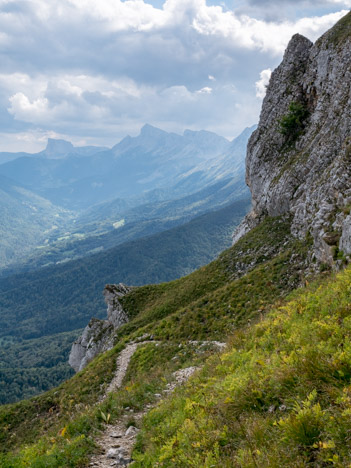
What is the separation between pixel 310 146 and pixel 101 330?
1525 inches

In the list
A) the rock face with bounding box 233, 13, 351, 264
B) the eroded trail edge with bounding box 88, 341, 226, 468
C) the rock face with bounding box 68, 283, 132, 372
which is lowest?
the rock face with bounding box 68, 283, 132, 372

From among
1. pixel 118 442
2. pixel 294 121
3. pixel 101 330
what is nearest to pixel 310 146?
pixel 294 121

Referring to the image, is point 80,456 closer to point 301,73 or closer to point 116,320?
point 116,320

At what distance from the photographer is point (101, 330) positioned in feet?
144

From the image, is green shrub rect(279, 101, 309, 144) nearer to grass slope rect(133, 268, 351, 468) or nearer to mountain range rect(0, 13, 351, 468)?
mountain range rect(0, 13, 351, 468)

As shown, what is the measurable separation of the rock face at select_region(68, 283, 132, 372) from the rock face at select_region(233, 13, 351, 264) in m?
22.4

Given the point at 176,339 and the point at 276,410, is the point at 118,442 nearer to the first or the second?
the point at 276,410

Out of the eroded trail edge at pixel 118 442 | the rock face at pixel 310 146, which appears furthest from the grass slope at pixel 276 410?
the rock face at pixel 310 146

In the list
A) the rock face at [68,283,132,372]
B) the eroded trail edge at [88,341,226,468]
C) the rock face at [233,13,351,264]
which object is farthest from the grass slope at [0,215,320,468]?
the rock face at [68,283,132,372]

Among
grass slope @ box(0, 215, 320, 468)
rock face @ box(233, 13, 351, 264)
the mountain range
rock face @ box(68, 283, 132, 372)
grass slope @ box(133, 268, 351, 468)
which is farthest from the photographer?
rock face @ box(68, 283, 132, 372)

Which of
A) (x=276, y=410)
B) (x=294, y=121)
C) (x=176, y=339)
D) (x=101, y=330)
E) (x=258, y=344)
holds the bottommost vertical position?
(x=101, y=330)

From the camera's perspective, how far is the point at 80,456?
7.89 metres

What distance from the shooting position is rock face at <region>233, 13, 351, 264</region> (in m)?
19.6

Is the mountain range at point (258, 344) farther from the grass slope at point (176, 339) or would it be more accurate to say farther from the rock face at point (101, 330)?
the rock face at point (101, 330)
